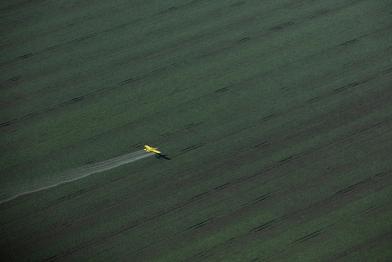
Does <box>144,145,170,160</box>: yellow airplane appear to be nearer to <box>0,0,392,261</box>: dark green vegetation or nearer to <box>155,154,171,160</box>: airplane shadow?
<box>155,154,171,160</box>: airplane shadow

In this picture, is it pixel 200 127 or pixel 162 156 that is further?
pixel 200 127

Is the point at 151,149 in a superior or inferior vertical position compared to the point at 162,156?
superior

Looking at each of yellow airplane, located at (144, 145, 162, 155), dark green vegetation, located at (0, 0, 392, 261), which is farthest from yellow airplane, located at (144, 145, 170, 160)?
dark green vegetation, located at (0, 0, 392, 261)

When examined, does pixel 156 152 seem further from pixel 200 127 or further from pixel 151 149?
pixel 200 127

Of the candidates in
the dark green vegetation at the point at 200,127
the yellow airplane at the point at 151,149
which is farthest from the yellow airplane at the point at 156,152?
the dark green vegetation at the point at 200,127

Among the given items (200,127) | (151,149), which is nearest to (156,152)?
(151,149)

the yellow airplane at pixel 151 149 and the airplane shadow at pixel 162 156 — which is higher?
the yellow airplane at pixel 151 149

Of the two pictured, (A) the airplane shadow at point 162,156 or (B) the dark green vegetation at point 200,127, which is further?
(A) the airplane shadow at point 162,156

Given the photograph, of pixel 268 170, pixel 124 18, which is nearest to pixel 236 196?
pixel 268 170

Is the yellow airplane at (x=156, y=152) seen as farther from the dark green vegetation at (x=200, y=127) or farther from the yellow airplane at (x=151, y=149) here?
the dark green vegetation at (x=200, y=127)
